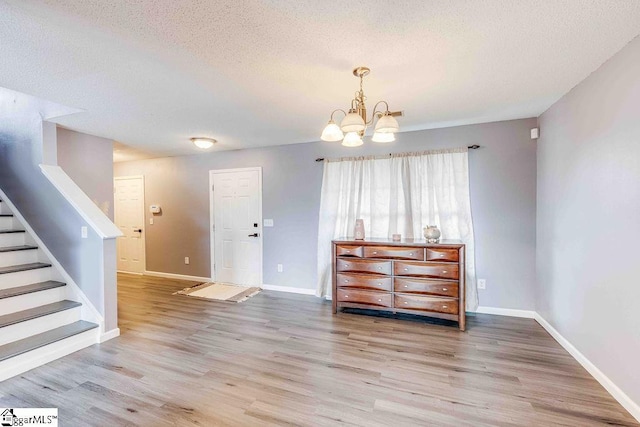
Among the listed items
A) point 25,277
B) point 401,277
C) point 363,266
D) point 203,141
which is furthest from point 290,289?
point 25,277

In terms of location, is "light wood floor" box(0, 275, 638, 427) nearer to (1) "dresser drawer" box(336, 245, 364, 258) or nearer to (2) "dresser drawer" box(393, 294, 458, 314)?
(2) "dresser drawer" box(393, 294, 458, 314)

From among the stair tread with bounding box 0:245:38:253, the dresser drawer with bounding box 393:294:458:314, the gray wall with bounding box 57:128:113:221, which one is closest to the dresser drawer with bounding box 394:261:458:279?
the dresser drawer with bounding box 393:294:458:314

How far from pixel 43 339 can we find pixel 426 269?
381cm

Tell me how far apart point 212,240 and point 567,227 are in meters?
4.97

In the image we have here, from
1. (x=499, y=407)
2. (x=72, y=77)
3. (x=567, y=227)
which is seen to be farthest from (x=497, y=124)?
(x=72, y=77)

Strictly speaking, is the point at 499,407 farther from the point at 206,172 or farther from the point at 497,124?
the point at 206,172

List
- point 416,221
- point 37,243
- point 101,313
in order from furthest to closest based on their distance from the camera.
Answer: point 416,221 → point 37,243 → point 101,313

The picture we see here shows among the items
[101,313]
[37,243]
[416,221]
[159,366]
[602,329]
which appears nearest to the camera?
[602,329]

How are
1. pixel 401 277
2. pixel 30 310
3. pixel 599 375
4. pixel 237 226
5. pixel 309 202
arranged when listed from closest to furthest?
pixel 599 375 < pixel 30 310 < pixel 401 277 < pixel 309 202 < pixel 237 226

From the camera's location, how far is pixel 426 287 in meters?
3.34

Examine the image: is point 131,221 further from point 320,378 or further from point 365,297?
point 320,378

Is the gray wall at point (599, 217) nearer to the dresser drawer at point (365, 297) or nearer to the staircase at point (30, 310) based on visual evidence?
the dresser drawer at point (365, 297)

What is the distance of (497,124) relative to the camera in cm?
358

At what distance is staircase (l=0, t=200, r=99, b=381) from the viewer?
247 centimetres
